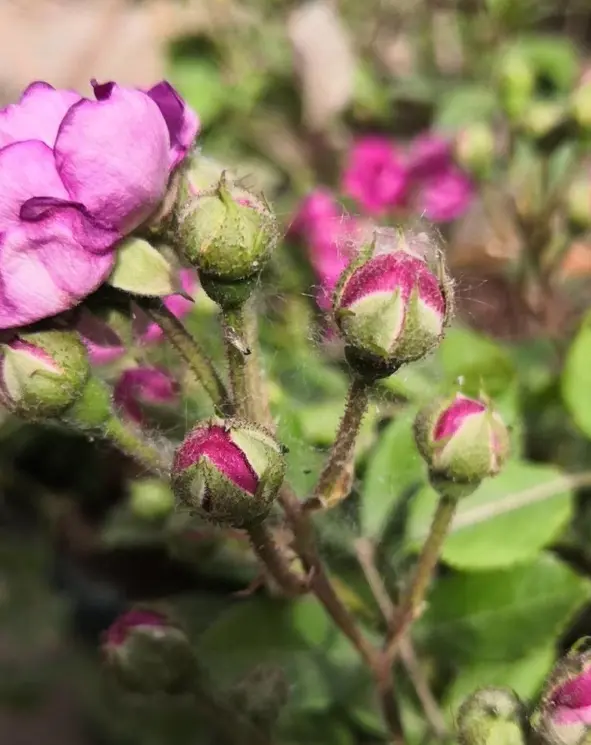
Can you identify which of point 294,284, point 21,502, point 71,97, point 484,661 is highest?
point 71,97

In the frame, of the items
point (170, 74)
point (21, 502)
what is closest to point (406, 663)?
point (21, 502)

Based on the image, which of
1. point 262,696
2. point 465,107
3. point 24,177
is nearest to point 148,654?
point 262,696

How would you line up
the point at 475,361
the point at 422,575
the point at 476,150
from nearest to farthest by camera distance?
the point at 422,575 < the point at 475,361 < the point at 476,150

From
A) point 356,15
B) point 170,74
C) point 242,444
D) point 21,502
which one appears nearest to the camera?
point 242,444

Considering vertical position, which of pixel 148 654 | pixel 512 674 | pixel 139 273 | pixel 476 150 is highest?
pixel 139 273

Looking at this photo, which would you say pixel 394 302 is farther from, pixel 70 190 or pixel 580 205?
pixel 580 205

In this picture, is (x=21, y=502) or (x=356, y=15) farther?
(x=356, y=15)

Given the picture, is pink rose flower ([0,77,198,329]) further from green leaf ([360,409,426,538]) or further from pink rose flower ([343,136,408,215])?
pink rose flower ([343,136,408,215])

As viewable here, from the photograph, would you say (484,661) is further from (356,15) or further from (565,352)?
(356,15)
